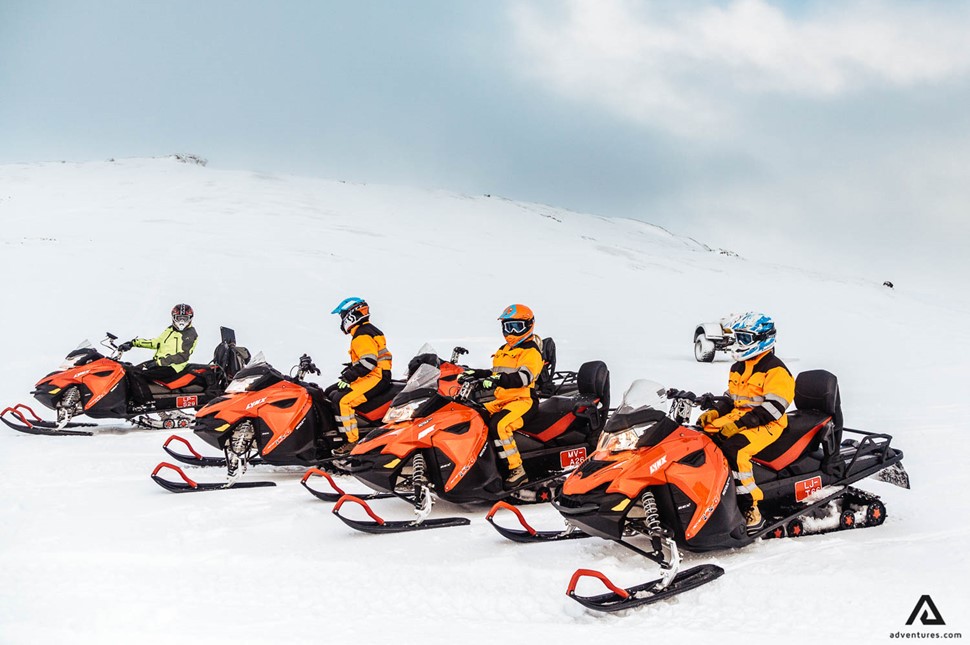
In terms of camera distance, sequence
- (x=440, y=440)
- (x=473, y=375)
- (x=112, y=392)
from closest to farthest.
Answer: (x=440, y=440) → (x=473, y=375) → (x=112, y=392)

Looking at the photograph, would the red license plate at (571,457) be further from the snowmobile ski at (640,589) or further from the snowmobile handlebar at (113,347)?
the snowmobile handlebar at (113,347)

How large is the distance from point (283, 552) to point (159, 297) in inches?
572

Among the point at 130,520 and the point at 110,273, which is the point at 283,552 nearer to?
the point at 130,520

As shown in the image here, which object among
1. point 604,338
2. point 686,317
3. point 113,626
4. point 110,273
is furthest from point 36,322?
point 686,317

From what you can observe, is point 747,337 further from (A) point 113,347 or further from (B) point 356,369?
(A) point 113,347

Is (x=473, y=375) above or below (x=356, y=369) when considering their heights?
above

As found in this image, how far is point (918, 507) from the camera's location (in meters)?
5.98

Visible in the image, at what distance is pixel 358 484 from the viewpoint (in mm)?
7422

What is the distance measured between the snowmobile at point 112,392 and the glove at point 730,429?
726 cm

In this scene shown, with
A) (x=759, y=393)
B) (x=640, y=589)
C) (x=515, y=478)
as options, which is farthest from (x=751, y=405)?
(x=515, y=478)

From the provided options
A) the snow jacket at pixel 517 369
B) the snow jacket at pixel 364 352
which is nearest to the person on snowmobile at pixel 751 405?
the snow jacket at pixel 517 369

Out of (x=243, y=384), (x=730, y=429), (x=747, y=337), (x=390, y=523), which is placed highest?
(x=747, y=337)

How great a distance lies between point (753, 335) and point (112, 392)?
7802mm

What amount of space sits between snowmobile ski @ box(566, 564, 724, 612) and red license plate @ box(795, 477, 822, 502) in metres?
1.21
